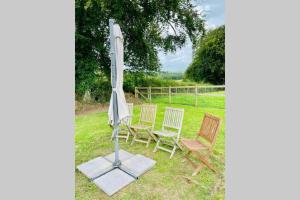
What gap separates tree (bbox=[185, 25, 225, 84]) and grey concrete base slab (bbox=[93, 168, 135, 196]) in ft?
31.9

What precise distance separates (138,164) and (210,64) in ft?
37.1

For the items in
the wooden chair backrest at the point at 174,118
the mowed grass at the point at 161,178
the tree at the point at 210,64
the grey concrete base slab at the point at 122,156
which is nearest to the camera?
the mowed grass at the point at 161,178

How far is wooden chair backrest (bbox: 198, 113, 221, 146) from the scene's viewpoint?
9.82 ft

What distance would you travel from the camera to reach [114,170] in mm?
3143

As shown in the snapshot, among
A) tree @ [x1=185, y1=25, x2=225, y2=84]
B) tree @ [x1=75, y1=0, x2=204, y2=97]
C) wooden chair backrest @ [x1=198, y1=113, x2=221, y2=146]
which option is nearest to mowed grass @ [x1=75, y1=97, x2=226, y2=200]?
wooden chair backrest @ [x1=198, y1=113, x2=221, y2=146]

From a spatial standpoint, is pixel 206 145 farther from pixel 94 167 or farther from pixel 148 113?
pixel 94 167

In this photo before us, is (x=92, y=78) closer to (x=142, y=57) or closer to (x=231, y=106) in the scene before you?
(x=142, y=57)

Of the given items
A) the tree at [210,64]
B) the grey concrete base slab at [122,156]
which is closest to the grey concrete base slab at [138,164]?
the grey concrete base slab at [122,156]

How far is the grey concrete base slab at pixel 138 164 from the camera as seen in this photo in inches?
122

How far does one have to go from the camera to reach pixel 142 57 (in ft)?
29.0

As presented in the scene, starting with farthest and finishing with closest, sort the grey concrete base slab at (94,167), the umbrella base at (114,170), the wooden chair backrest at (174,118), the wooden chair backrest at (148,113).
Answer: the wooden chair backrest at (148,113), the wooden chair backrest at (174,118), the grey concrete base slab at (94,167), the umbrella base at (114,170)

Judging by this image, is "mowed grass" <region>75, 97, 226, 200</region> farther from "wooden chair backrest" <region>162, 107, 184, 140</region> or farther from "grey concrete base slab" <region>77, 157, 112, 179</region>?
"wooden chair backrest" <region>162, 107, 184, 140</region>

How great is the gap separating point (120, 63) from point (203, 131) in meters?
1.93

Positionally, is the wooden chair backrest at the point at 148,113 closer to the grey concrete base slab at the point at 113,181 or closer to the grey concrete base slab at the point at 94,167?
the grey concrete base slab at the point at 94,167
